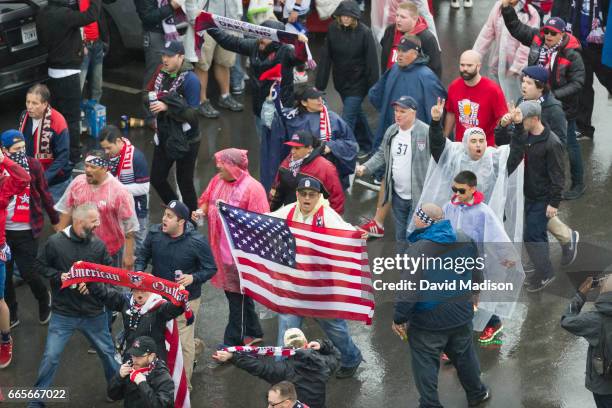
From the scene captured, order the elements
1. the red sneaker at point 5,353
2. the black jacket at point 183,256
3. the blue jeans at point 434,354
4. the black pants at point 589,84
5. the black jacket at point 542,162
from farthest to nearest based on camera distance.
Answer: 1. the black pants at point 589,84
2. the black jacket at point 542,162
3. the red sneaker at point 5,353
4. the black jacket at point 183,256
5. the blue jeans at point 434,354

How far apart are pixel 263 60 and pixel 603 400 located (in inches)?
205

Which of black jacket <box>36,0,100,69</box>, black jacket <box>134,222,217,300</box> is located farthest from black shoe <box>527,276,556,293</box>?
black jacket <box>36,0,100,69</box>

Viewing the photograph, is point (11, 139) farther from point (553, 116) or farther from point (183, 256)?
point (553, 116)

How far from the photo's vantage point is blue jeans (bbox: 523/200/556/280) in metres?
11.0

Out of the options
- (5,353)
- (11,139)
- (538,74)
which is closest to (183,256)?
(5,353)

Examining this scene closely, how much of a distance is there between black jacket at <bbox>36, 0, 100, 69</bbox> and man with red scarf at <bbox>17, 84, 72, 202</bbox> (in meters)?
1.70

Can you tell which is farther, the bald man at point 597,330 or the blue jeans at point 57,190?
the blue jeans at point 57,190

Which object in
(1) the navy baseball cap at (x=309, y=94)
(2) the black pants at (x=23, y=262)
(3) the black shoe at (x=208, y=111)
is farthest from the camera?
(3) the black shoe at (x=208, y=111)

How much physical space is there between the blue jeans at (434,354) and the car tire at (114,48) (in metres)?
8.19

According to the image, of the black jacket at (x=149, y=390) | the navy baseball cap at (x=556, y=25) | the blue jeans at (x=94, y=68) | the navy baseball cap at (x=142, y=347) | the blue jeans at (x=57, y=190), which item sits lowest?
the blue jeans at (x=57, y=190)

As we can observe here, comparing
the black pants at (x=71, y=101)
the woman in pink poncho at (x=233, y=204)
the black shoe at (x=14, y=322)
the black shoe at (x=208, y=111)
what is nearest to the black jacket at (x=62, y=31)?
the black pants at (x=71, y=101)

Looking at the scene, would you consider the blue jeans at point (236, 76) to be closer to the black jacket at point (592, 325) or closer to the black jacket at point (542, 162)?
the black jacket at point (542, 162)

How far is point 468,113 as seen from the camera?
1180 cm

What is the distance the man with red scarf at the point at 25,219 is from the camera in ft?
34.0
